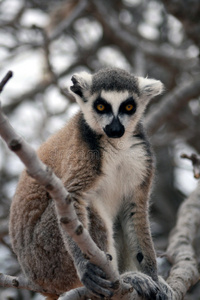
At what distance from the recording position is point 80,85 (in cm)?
538

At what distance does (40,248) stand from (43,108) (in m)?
6.16

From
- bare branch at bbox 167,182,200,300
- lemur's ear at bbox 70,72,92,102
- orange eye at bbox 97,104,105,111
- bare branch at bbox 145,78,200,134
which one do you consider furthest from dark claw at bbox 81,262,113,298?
bare branch at bbox 145,78,200,134

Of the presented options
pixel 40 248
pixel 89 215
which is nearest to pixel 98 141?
pixel 89 215

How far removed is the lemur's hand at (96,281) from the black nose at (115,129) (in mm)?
1368

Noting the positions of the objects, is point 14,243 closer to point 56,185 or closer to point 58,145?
point 58,145

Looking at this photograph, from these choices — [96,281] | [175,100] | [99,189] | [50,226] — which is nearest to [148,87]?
[99,189]

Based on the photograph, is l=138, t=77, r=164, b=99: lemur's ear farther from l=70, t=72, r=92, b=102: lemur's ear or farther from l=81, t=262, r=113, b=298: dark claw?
l=81, t=262, r=113, b=298: dark claw

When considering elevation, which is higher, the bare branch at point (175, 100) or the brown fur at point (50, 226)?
the brown fur at point (50, 226)

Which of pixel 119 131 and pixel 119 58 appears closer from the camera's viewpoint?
pixel 119 131

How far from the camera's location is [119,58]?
1194cm

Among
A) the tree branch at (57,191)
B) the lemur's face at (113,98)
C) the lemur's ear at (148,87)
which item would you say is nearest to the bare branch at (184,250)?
the tree branch at (57,191)

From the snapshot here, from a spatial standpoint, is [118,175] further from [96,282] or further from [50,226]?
[96,282]

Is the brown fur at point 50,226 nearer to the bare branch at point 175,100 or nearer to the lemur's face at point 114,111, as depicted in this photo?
the lemur's face at point 114,111

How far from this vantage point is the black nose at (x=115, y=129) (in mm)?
4704
